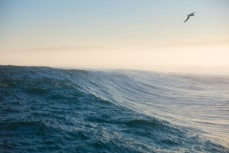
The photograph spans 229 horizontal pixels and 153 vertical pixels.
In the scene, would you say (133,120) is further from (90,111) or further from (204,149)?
(204,149)

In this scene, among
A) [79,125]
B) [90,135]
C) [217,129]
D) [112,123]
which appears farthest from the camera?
[217,129]

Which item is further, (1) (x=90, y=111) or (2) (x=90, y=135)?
(1) (x=90, y=111)

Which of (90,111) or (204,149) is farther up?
(90,111)

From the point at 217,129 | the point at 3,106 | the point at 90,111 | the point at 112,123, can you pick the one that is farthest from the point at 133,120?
the point at 3,106

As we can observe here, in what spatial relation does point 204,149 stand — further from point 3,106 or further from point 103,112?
point 3,106

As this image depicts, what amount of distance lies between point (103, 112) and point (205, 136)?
25.3 feet

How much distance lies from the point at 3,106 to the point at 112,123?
790 cm

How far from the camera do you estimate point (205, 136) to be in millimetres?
17078

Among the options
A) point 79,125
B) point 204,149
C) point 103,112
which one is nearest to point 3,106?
point 79,125

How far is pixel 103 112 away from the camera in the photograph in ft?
61.0

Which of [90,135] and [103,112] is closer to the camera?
[90,135]

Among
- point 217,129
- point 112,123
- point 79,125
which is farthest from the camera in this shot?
point 217,129

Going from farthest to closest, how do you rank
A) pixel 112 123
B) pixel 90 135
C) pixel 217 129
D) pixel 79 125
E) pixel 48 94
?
pixel 48 94
pixel 217 129
pixel 112 123
pixel 79 125
pixel 90 135

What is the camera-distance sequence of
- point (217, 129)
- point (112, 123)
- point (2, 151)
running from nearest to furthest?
1. point (2, 151)
2. point (112, 123)
3. point (217, 129)
